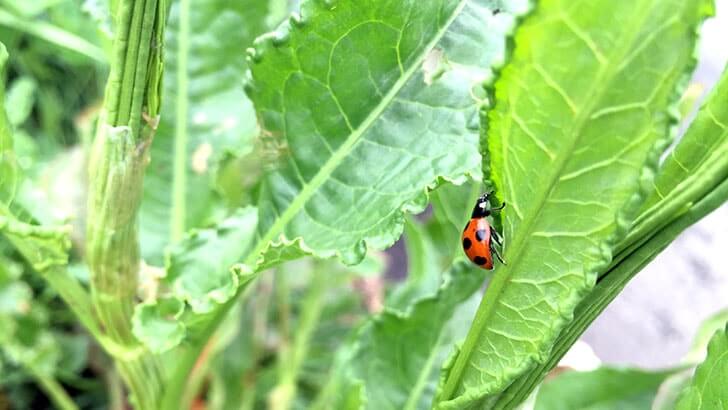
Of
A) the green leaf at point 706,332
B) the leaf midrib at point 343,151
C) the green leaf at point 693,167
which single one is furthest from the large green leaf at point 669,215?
the green leaf at point 706,332

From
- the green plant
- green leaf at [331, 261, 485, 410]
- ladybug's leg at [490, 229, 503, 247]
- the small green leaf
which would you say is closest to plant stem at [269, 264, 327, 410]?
the green plant

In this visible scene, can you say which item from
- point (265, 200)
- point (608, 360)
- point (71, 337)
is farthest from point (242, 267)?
point (608, 360)

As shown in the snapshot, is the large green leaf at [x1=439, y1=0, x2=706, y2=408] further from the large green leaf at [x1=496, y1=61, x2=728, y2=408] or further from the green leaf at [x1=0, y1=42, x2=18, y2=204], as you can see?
the green leaf at [x1=0, y1=42, x2=18, y2=204]

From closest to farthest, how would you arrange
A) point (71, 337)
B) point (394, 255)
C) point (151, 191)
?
point (151, 191) → point (71, 337) → point (394, 255)

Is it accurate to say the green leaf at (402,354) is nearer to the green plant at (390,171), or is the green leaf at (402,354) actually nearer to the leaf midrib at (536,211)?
the green plant at (390,171)

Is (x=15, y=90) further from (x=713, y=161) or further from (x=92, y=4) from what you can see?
(x=713, y=161)
